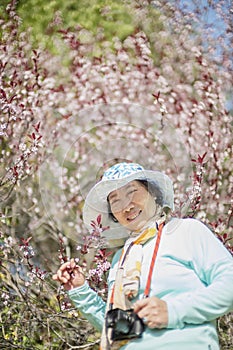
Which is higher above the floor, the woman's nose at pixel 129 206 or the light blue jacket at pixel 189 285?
the woman's nose at pixel 129 206

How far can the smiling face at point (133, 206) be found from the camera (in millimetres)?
1666

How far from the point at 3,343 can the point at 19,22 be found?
7.26 ft

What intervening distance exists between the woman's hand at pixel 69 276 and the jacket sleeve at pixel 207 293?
0.91 feet

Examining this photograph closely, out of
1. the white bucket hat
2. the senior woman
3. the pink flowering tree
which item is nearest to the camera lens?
the senior woman

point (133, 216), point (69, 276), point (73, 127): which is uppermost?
point (133, 216)

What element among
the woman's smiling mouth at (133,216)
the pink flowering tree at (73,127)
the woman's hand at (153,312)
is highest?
the woman's smiling mouth at (133,216)

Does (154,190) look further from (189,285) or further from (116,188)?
(189,285)

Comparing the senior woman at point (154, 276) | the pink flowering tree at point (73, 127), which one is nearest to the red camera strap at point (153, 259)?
the senior woman at point (154, 276)

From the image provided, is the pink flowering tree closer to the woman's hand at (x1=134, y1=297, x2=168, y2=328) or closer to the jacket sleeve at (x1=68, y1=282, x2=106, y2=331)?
the jacket sleeve at (x1=68, y1=282, x2=106, y2=331)

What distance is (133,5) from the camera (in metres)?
4.75

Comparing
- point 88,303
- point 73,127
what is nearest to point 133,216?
point 88,303

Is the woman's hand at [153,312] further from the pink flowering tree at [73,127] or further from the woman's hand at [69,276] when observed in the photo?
the pink flowering tree at [73,127]

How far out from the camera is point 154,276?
1547mm

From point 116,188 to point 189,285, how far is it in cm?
31
